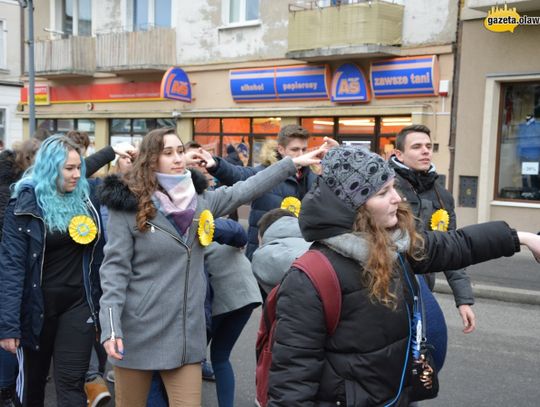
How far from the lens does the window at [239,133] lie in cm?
1631

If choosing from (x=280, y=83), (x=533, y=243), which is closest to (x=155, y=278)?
(x=533, y=243)

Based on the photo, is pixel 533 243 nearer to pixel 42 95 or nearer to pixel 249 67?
pixel 249 67

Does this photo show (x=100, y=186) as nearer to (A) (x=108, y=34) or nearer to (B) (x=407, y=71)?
(B) (x=407, y=71)

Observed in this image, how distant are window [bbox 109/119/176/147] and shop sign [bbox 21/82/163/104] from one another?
678 millimetres

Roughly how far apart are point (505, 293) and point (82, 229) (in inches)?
259

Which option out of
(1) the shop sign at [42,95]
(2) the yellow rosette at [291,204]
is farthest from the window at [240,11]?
(2) the yellow rosette at [291,204]

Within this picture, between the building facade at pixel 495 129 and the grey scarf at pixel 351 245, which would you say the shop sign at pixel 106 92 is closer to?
the building facade at pixel 495 129

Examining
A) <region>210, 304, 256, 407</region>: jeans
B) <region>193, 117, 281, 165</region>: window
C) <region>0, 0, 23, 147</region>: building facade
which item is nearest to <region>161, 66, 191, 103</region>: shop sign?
<region>193, 117, 281, 165</region>: window

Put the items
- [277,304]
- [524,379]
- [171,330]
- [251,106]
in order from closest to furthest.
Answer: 1. [277,304]
2. [171,330]
3. [524,379]
4. [251,106]

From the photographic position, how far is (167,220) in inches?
125

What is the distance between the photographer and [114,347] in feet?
9.62

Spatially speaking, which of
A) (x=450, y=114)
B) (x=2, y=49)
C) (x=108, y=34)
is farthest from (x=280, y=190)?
(x=2, y=49)

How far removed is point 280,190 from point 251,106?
1177 cm

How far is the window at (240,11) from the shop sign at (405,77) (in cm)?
438
